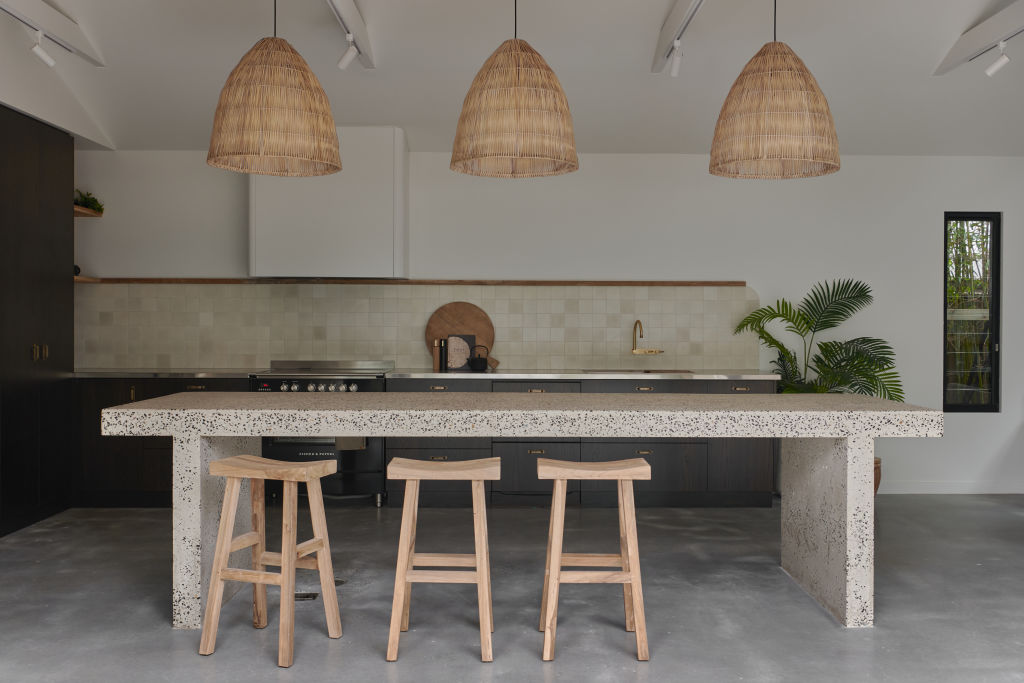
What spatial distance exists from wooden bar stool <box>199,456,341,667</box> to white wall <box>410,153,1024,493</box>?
3195mm

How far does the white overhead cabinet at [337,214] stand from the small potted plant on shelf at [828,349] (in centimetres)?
277

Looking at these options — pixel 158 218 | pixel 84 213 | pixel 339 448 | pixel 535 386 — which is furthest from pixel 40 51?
pixel 535 386

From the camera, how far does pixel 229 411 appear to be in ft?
9.89

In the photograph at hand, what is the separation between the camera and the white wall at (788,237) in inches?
231

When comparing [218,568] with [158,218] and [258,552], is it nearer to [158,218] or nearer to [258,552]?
[258,552]

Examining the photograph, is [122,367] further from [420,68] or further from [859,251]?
[859,251]

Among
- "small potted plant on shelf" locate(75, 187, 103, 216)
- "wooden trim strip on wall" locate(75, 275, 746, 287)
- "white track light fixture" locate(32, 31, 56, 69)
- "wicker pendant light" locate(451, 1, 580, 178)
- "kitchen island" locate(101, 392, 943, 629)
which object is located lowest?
"kitchen island" locate(101, 392, 943, 629)

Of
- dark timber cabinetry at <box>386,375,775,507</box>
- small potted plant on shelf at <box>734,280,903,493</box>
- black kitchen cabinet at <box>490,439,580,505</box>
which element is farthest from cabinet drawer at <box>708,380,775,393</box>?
black kitchen cabinet at <box>490,439,580,505</box>

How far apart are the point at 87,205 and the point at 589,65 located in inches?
146

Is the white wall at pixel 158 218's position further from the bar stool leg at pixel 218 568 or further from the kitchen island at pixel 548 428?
the bar stool leg at pixel 218 568

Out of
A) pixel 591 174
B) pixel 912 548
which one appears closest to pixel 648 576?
pixel 912 548

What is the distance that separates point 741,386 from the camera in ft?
17.4

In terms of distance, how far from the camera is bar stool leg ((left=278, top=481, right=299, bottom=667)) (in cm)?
271

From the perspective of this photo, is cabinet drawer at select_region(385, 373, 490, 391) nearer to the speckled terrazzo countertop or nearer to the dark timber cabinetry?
the dark timber cabinetry
